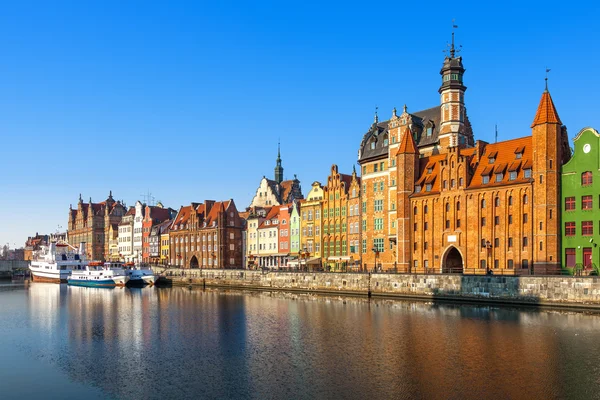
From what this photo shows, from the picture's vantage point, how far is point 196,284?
10894cm

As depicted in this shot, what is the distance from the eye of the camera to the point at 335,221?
100375 mm

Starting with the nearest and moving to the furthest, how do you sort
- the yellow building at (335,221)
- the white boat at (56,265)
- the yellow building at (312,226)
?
1. the yellow building at (335,221)
2. the yellow building at (312,226)
3. the white boat at (56,265)

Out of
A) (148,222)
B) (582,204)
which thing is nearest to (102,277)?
(148,222)

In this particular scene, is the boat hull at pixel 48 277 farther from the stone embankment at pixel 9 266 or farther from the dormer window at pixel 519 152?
the dormer window at pixel 519 152

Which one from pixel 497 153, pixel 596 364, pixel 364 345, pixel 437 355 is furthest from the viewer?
pixel 497 153

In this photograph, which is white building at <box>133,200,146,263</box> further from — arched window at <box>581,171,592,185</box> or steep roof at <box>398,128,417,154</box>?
arched window at <box>581,171,592,185</box>

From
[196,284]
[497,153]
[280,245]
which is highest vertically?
[497,153]

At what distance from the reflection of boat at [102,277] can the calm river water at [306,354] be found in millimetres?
47366

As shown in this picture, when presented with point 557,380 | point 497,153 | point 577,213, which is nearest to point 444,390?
point 557,380

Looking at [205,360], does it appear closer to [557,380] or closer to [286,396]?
[286,396]

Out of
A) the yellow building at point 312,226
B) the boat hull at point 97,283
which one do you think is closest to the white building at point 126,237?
the boat hull at point 97,283

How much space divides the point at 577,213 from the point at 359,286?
1118 inches

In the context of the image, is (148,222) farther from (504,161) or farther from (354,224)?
(504,161)

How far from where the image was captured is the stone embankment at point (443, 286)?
186ft
